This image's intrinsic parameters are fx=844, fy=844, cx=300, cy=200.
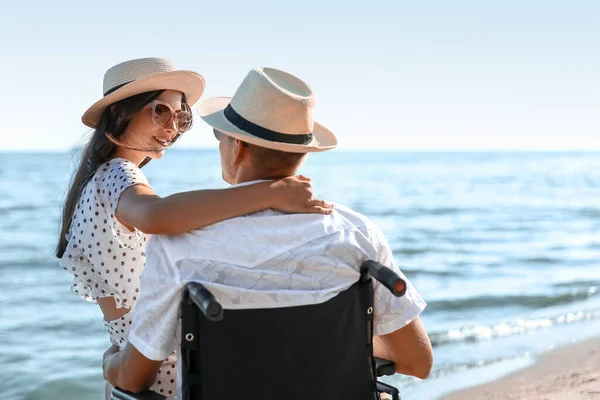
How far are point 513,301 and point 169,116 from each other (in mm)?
7068

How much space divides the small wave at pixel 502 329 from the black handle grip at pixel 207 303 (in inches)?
216

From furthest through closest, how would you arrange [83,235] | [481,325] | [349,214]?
1. [481,325]
2. [83,235]
3. [349,214]

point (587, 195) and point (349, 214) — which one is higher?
point (349, 214)

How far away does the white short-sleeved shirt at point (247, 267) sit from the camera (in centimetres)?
204

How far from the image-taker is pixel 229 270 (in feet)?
6.70

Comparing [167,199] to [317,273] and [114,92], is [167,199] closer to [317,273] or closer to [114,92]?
[317,273]

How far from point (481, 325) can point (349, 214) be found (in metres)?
5.96

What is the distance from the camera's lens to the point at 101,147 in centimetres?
272

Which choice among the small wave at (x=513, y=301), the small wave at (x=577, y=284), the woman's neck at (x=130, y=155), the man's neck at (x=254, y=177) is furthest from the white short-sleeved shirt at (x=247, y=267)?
the small wave at (x=577, y=284)

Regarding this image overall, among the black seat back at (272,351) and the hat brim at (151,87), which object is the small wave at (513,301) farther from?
the black seat back at (272,351)

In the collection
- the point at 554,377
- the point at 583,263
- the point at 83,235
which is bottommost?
the point at 583,263

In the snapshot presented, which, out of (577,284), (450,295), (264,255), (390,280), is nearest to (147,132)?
(264,255)

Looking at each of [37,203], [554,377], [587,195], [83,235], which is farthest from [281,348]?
[587,195]

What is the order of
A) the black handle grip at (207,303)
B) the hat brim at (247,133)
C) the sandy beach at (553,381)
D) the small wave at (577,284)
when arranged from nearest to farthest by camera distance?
the black handle grip at (207,303) < the hat brim at (247,133) < the sandy beach at (553,381) < the small wave at (577,284)
